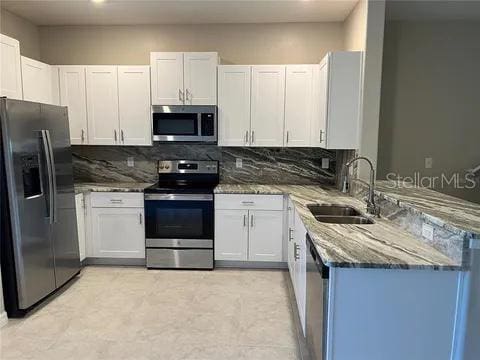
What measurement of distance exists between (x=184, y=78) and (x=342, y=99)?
67.2 inches

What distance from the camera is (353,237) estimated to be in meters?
1.84

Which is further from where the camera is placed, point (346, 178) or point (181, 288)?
point (346, 178)

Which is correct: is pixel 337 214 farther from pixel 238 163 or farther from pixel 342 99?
pixel 238 163

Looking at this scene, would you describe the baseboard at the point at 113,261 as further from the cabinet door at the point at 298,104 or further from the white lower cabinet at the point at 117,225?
the cabinet door at the point at 298,104

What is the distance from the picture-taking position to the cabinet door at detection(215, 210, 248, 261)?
360 centimetres

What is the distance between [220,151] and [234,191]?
740 mm

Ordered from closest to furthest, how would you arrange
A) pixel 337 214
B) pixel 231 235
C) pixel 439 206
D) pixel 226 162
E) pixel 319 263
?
1. pixel 319 263
2. pixel 439 206
3. pixel 337 214
4. pixel 231 235
5. pixel 226 162

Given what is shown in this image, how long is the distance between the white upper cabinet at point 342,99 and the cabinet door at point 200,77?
1209 millimetres

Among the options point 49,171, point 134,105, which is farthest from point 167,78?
point 49,171

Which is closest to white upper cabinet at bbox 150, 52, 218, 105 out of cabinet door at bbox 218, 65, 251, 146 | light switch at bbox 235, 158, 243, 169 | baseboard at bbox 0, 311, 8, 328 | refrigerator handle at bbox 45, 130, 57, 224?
cabinet door at bbox 218, 65, 251, 146

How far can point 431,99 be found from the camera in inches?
151

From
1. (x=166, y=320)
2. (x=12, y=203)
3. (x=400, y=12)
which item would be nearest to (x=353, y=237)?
(x=166, y=320)

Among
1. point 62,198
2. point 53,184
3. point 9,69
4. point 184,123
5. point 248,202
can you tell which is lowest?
point 248,202

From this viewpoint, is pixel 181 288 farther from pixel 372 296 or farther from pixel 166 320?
pixel 372 296
